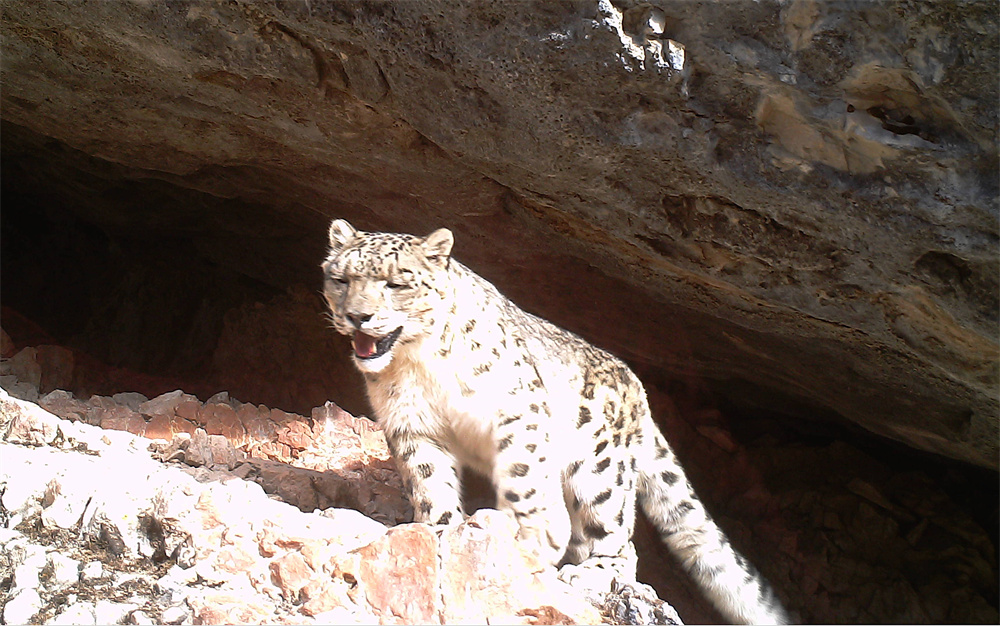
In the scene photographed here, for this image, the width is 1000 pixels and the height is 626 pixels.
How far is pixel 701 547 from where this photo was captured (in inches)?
165

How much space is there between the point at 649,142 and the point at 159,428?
320 centimetres

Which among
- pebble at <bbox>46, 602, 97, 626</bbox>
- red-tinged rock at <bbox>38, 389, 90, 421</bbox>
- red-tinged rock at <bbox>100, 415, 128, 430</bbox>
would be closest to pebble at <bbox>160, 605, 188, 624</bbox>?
pebble at <bbox>46, 602, 97, 626</bbox>

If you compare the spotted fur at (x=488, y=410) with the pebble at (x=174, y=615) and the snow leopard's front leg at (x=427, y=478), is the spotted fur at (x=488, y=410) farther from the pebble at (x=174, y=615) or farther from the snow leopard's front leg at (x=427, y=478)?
the pebble at (x=174, y=615)

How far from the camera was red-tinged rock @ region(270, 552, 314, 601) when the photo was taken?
275 centimetres

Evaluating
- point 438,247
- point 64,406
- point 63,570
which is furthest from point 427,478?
point 64,406

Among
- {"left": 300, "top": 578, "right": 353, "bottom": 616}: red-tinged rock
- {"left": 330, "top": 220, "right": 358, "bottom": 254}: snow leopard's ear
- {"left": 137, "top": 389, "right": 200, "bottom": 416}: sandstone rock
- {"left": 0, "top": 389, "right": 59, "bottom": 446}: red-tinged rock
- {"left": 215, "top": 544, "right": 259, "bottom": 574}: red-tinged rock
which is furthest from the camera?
{"left": 137, "top": 389, "right": 200, "bottom": 416}: sandstone rock

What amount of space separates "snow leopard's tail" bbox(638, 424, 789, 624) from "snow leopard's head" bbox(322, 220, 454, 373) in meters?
1.71

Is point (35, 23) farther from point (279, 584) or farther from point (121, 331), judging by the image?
point (121, 331)

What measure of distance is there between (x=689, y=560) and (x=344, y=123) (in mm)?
3013

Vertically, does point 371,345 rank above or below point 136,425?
above

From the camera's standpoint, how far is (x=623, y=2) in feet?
9.14

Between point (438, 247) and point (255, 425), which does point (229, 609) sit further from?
point (255, 425)

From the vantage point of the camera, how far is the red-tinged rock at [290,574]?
2.75 metres

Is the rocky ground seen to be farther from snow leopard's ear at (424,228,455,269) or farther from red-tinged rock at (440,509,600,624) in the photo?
snow leopard's ear at (424,228,455,269)
